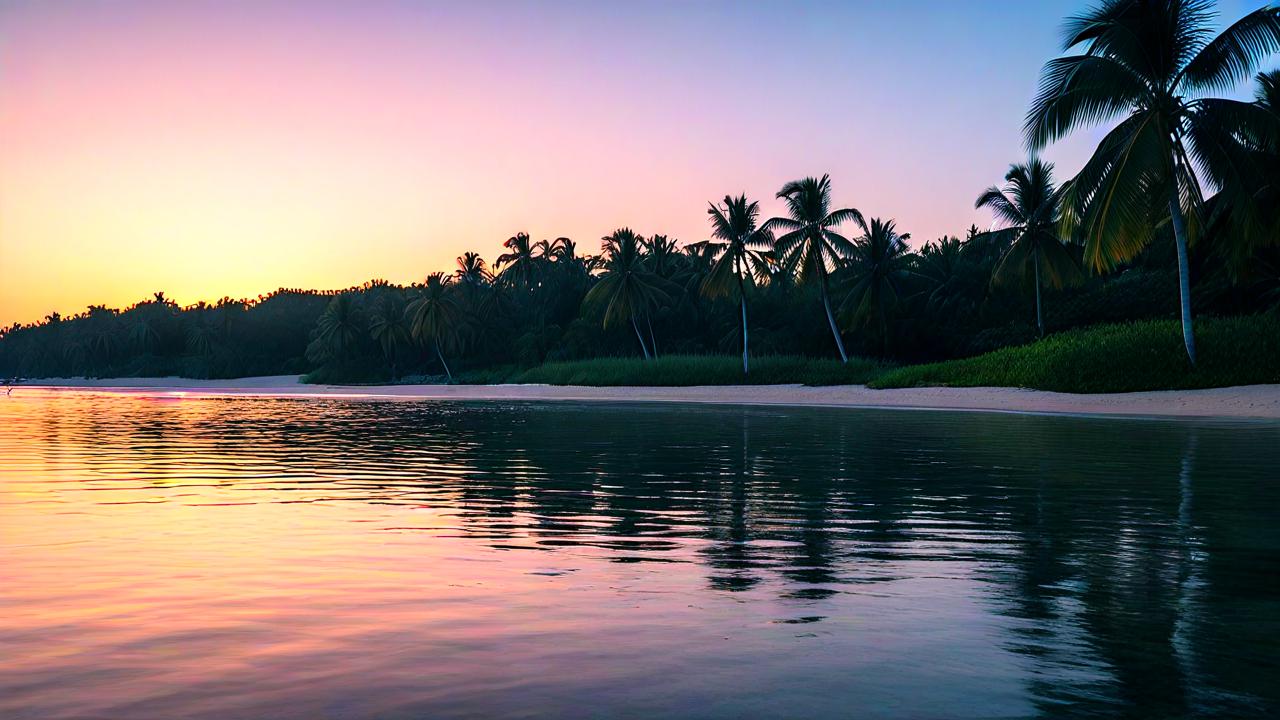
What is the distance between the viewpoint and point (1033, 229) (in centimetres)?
5069

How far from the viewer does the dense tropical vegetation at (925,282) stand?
92.2ft

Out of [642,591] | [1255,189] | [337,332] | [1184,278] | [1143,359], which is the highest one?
[1255,189]

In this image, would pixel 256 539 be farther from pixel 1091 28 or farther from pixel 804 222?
pixel 804 222

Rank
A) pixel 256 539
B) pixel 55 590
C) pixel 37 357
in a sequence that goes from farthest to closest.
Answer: pixel 37 357 → pixel 256 539 → pixel 55 590

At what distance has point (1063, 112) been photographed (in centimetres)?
2825

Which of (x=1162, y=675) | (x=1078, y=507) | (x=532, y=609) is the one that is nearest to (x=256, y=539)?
(x=532, y=609)

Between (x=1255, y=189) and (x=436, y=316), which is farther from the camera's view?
(x=436, y=316)

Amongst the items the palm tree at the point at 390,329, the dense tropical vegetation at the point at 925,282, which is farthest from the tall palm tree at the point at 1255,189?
the palm tree at the point at 390,329

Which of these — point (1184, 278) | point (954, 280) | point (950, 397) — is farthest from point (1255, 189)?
point (954, 280)

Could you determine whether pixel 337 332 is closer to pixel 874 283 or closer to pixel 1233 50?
pixel 874 283

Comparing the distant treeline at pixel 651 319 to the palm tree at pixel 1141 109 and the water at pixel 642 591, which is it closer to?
the palm tree at pixel 1141 109

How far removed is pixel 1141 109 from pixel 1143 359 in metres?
8.35

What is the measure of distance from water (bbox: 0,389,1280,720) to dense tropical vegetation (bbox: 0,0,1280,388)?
1701cm

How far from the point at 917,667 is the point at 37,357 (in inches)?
6746
